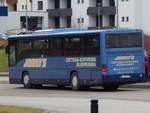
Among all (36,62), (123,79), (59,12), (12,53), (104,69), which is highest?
(59,12)

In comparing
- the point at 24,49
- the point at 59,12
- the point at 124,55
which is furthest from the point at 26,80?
the point at 59,12

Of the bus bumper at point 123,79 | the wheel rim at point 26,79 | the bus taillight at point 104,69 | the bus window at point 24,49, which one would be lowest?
the wheel rim at point 26,79

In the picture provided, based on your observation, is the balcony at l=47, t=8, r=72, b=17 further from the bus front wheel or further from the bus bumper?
the bus bumper

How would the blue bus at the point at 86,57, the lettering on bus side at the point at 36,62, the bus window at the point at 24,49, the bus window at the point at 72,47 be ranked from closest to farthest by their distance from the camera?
the blue bus at the point at 86,57 < the bus window at the point at 72,47 < the lettering on bus side at the point at 36,62 < the bus window at the point at 24,49

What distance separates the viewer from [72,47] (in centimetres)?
3266

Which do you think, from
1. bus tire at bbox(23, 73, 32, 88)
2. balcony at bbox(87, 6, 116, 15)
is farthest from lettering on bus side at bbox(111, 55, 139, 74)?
balcony at bbox(87, 6, 116, 15)

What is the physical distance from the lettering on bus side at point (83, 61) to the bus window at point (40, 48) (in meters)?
2.04

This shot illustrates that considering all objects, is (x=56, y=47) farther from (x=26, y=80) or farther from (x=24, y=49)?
(x=26, y=80)

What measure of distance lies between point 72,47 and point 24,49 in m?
4.58

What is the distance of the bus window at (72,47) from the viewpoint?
3231 centimetres

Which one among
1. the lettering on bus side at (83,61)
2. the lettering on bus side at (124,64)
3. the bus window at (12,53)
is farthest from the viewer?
the bus window at (12,53)

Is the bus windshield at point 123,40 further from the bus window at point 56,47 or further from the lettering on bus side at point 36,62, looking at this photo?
the lettering on bus side at point 36,62

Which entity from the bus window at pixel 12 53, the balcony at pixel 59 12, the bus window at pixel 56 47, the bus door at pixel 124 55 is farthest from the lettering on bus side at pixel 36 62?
the balcony at pixel 59 12

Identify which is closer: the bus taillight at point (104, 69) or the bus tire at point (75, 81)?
the bus taillight at point (104, 69)
